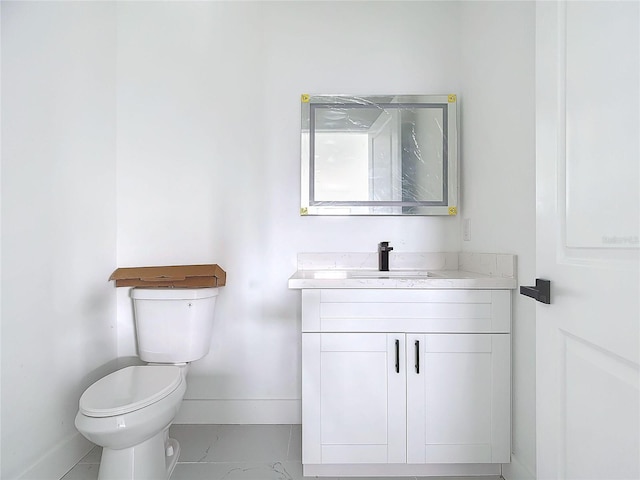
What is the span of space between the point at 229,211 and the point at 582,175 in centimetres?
157

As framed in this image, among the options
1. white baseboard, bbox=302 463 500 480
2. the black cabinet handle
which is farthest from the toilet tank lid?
the black cabinet handle

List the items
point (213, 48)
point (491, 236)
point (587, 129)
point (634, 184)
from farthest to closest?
1. point (213, 48)
2. point (491, 236)
3. point (587, 129)
4. point (634, 184)

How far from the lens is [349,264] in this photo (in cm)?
184

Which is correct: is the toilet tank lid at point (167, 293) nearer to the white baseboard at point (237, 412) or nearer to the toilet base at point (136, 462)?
the toilet base at point (136, 462)

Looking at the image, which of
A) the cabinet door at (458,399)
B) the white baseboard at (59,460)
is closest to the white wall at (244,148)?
the white baseboard at (59,460)

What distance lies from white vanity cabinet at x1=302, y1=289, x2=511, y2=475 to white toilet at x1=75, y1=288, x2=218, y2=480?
58 centimetres

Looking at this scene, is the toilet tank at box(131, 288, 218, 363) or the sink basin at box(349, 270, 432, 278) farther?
the sink basin at box(349, 270, 432, 278)

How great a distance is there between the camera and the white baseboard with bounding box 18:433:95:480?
130 cm

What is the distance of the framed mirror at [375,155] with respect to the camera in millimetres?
1808

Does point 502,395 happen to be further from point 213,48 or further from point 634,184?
point 213,48

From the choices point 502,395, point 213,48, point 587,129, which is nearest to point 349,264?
point 502,395

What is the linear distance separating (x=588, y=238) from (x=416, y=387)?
3.02 ft

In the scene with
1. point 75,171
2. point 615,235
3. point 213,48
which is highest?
point 213,48

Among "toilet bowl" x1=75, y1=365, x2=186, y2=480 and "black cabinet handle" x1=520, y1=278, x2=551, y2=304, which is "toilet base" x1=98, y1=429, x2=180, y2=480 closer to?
"toilet bowl" x1=75, y1=365, x2=186, y2=480
